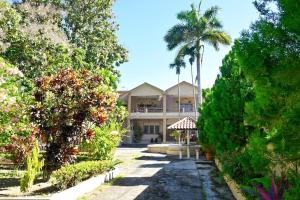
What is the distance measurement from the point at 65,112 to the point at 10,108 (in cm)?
192

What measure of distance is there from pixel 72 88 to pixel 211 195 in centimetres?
643

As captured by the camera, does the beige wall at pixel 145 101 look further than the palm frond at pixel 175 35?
Yes

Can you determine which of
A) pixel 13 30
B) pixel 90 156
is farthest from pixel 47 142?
pixel 13 30

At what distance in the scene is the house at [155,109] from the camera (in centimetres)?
4794

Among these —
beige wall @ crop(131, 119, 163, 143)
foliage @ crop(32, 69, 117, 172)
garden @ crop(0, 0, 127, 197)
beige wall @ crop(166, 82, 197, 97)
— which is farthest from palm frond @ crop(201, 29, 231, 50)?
foliage @ crop(32, 69, 117, 172)

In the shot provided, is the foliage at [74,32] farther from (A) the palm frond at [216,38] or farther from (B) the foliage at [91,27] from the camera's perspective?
(A) the palm frond at [216,38]

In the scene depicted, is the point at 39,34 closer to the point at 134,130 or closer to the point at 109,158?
the point at 109,158

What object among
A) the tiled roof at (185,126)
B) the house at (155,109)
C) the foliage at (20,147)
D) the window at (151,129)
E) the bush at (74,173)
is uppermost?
the house at (155,109)

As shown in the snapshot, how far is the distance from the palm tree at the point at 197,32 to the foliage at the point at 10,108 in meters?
20.7

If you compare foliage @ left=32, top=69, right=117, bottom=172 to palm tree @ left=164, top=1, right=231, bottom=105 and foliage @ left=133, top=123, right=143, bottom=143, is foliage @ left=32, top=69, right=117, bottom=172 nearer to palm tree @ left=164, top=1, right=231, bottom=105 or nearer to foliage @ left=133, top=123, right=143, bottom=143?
palm tree @ left=164, top=1, right=231, bottom=105

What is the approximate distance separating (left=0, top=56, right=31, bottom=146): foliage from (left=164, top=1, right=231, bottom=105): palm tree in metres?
20.7

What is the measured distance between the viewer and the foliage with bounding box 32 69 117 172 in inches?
506

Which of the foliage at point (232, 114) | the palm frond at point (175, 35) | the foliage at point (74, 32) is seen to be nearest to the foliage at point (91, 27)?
the foliage at point (74, 32)

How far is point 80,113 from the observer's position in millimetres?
13039
